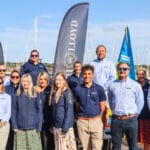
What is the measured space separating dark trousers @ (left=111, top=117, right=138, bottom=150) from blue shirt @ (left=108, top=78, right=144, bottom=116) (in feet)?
0.46

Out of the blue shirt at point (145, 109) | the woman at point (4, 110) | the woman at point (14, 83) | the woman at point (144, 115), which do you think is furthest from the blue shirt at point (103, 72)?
the woman at point (4, 110)

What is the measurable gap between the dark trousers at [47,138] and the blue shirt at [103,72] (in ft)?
4.42

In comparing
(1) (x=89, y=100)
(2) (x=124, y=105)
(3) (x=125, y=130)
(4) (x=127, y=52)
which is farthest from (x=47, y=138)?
(4) (x=127, y=52)

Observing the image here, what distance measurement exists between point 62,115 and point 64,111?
76 millimetres

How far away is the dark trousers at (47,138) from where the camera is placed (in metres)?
6.98

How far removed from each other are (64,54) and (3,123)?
3.58 meters

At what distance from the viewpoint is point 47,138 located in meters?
7.04

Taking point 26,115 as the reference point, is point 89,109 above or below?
above

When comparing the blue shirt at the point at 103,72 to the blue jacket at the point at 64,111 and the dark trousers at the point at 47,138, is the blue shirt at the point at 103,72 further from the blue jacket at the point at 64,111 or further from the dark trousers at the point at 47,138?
the dark trousers at the point at 47,138

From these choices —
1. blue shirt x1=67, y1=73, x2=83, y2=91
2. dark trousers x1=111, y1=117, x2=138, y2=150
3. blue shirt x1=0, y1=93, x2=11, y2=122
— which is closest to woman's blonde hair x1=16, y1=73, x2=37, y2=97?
blue shirt x1=0, y1=93, x2=11, y2=122

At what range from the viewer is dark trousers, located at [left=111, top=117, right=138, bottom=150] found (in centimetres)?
647

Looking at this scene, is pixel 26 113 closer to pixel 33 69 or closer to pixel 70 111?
pixel 70 111

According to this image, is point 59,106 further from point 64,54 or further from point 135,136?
point 64,54

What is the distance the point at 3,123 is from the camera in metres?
6.64
